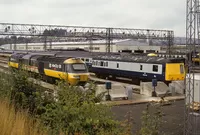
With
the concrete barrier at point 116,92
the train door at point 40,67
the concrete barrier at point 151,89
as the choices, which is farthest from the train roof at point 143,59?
the train door at point 40,67

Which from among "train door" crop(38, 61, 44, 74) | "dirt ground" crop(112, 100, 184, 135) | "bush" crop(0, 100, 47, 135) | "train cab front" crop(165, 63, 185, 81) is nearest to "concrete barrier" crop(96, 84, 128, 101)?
"dirt ground" crop(112, 100, 184, 135)

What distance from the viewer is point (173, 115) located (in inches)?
626

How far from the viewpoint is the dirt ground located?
12.5 metres

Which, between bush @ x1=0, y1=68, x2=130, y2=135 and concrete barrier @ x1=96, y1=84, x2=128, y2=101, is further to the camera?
concrete barrier @ x1=96, y1=84, x2=128, y2=101

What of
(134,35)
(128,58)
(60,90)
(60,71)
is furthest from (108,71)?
(134,35)

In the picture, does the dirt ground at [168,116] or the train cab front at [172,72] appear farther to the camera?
the train cab front at [172,72]

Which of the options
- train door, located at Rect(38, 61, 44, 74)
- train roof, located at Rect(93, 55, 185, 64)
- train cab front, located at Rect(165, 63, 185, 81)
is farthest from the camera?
train door, located at Rect(38, 61, 44, 74)

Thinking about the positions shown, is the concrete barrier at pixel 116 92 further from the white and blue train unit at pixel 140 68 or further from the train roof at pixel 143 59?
the train roof at pixel 143 59

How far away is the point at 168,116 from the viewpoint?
15594 mm

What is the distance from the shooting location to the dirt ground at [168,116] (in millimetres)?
12531

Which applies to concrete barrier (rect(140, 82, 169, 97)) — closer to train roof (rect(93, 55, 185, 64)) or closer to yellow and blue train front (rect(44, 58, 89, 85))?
train roof (rect(93, 55, 185, 64))

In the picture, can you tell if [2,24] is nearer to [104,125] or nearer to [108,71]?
[108,71]

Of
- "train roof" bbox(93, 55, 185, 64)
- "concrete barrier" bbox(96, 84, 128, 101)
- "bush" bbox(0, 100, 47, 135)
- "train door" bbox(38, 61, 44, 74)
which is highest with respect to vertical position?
"train roof" bbox(93, 55, 185, 64)

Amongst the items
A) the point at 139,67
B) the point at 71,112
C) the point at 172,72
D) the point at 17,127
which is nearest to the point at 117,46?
the point at 139,67
